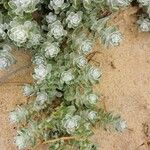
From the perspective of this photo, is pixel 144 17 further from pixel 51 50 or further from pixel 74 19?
pixel 51 50

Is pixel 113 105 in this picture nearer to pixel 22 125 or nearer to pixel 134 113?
pixel 134 113

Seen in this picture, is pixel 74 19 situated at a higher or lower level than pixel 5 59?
higher

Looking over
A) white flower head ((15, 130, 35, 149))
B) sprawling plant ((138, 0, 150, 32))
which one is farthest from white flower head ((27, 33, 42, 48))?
sprawling plant ((138, 0, 150, 32))

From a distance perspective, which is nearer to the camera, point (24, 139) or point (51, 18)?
point (24, 139)

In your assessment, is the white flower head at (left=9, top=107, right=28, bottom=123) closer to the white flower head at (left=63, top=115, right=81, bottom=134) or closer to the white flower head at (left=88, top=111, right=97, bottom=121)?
the white flower head at (left=63, top=115, right=81, bottom=134)

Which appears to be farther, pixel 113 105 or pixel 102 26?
pixel 113 105

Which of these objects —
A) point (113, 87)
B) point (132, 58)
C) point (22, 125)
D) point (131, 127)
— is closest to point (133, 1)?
point (132, 58)

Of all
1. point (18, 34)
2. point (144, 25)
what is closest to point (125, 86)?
point (144, 25)
